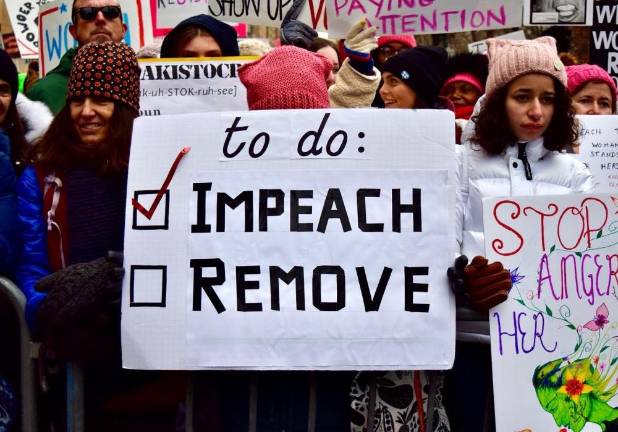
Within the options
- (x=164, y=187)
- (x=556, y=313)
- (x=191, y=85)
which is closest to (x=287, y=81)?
(x=164, y=187)

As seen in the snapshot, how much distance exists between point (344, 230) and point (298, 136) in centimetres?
37

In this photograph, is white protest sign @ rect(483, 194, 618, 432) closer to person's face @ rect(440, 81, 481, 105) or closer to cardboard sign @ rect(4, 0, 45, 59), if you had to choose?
person's face @ rect(440, 81, 481, 105)

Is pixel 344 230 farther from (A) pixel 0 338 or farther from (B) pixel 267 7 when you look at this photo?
(B) pixel 267 7

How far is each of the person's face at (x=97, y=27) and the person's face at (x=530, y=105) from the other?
2.72m

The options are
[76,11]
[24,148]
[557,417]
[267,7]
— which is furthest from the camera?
[267,7]

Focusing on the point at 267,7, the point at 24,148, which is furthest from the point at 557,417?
the point at 267,7

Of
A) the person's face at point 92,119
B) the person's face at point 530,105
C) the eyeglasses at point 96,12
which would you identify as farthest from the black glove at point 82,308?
the eyeglasses at point 96,12

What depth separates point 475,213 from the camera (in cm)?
425

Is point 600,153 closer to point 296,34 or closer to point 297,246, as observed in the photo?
point 296,34

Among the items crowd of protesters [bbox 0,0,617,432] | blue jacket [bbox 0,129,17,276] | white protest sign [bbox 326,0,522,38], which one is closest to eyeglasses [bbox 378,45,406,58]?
white protest sign [bbox 326,0,522,38]

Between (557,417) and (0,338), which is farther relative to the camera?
(0,338)

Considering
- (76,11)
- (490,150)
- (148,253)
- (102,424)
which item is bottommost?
(102,424)

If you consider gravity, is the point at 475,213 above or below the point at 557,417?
above

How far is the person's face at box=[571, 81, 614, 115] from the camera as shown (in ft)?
21.0
